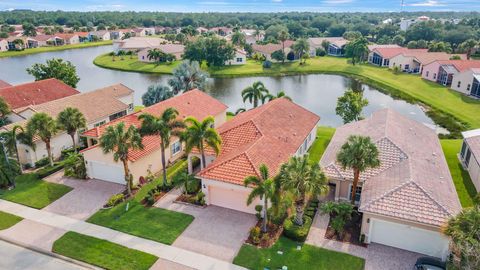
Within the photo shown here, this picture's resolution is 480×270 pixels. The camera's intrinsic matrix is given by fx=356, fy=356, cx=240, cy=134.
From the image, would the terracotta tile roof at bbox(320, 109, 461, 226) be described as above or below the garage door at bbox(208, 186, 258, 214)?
above

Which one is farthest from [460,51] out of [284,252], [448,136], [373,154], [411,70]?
[284,252]

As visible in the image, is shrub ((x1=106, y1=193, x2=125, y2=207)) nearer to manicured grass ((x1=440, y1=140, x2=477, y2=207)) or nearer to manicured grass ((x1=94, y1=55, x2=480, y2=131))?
manicured grass ((x1=440, y1=140, x2=477, y2=207))

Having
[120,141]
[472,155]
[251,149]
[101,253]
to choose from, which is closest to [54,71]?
[120,141]

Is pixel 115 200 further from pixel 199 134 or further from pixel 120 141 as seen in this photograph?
pixel 199 134

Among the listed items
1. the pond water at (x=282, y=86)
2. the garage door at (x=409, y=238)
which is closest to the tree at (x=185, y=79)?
the pond water at (x=282, y=86)

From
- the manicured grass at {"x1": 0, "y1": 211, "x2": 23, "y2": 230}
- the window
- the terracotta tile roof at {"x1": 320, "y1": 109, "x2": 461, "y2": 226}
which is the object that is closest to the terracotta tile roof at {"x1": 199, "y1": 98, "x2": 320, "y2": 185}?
the terracotta tile roof at {"x1": 320, "y1": 109, "x2": 461, "y2": 226}

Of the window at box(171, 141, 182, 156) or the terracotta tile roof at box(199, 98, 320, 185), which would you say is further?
the window at box(171, 141, 182, 156)
